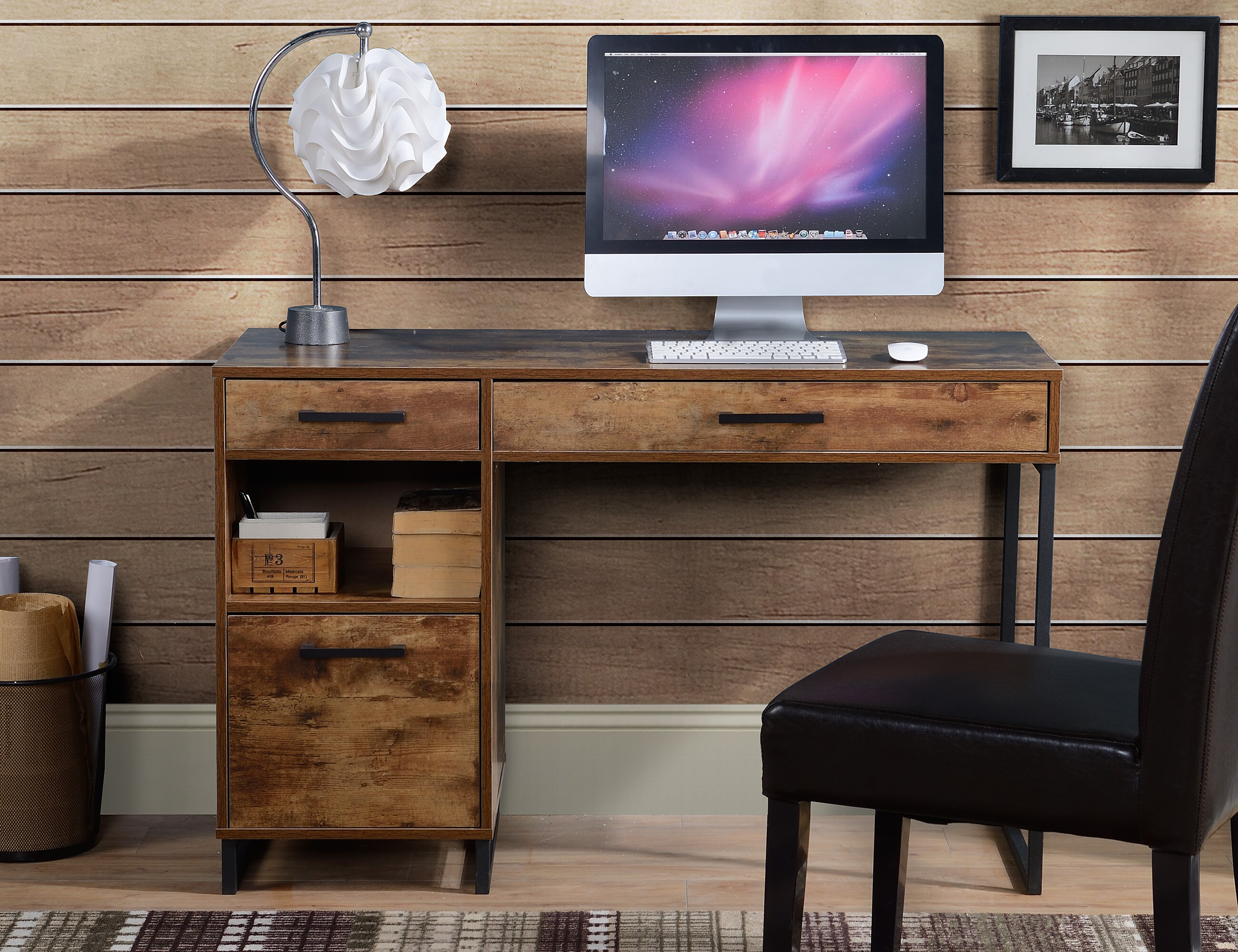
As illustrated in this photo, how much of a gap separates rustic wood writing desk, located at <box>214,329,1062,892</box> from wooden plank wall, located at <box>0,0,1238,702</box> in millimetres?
229

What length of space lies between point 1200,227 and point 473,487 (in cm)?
137

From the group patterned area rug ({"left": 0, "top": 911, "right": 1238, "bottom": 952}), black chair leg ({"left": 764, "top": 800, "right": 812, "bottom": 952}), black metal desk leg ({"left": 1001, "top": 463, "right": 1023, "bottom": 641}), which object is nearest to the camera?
black chair leg ({"left": 764, "top": 800, "right": 812, "bottom": 952})

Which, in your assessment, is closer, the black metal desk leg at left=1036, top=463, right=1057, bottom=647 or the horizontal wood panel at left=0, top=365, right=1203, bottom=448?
the black metal desk leg at left=1036, top=463, right=1057, bottom=647

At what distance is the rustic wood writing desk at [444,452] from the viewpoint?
6.35 ft

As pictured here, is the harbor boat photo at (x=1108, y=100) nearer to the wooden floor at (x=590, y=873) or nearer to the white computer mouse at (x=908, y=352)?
the white computer mouse at (x=908, y=352)

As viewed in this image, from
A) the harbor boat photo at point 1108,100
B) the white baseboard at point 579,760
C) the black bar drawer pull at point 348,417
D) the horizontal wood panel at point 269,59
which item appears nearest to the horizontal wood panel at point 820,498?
the white baseboard at point 579,760

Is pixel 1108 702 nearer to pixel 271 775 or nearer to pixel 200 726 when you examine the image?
pixel 271 775

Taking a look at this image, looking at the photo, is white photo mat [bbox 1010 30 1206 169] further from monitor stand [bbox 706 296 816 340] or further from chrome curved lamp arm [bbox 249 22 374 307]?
chrome curved lamp arm [bbox 249 22 374 307]

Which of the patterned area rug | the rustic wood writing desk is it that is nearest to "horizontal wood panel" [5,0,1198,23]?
the rustic wood writing desk

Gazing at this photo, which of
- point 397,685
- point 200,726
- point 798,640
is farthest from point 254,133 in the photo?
point 798,640

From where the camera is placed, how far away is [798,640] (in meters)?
2.44

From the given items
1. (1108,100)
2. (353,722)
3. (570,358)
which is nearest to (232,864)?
(353,722)

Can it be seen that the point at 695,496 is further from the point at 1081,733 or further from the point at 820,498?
the point at 1081,733

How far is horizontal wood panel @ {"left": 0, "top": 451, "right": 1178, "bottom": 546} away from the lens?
238cm
